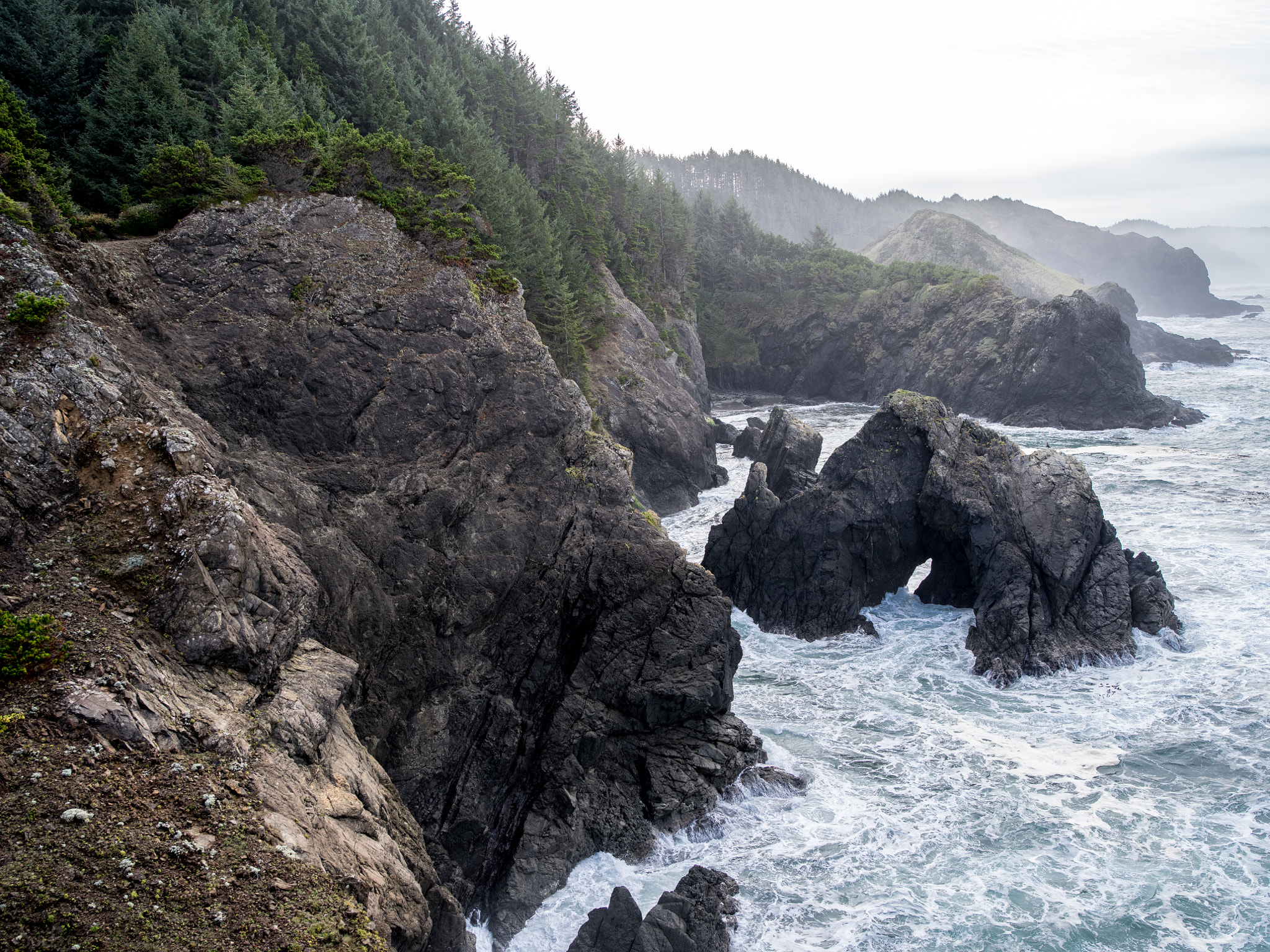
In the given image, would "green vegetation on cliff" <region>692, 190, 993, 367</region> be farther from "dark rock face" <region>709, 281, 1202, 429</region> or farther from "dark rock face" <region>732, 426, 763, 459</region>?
"dark rock face" <region>732, 426, 763, 459</region>

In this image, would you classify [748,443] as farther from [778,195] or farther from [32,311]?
[778,195]

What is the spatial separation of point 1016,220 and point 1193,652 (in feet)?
613

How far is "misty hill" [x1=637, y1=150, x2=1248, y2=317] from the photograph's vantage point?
520 ft

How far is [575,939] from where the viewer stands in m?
15.4

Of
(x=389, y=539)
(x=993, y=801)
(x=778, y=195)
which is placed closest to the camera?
(x=389, y=539)

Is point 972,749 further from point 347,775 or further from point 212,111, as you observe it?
point 212,111

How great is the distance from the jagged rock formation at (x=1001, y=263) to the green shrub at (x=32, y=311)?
100381 mm

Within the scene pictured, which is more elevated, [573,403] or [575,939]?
[573,403]

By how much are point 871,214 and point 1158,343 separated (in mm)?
119695

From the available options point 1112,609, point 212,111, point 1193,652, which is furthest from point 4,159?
point 1193,652

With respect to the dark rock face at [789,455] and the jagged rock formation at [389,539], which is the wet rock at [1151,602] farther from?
A: the jagged rock formation at [389,539]

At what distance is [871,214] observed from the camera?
194625 millimetres

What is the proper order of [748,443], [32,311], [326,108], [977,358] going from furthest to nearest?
[977,358] → [748,443] → [326,108] → [32,311]

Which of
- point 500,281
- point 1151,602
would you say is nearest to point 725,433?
point 1151,602
